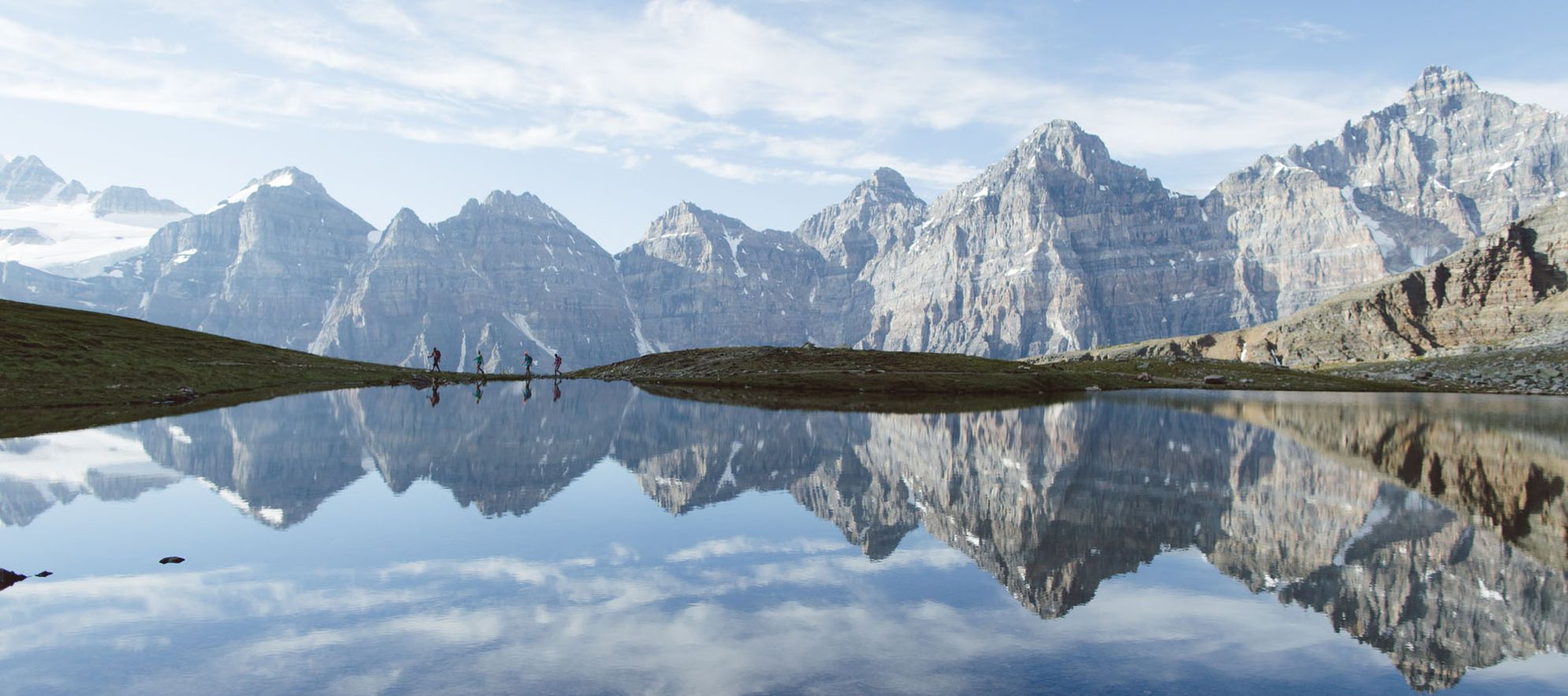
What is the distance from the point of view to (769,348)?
112 m

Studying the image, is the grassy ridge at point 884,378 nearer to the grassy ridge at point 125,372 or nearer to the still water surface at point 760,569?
the grassy ridge at point 125,372

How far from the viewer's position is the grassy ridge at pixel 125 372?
46625 millimetres

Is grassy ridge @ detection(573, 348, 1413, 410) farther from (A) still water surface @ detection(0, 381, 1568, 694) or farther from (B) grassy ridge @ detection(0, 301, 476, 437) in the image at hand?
(A) still water surface @ detection(0, 381, 1568, 694)

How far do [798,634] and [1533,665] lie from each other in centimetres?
1122

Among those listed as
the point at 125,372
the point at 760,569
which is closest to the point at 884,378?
the point at 125,372

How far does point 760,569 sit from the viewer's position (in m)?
17.7

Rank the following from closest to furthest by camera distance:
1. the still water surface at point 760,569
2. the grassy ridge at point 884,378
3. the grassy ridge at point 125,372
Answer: the still water surface at point 760,569
the grassy ridge at point 125,372
the grassy ridge at point 884,378

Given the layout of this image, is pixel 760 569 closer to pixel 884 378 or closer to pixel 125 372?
pixel 125 372

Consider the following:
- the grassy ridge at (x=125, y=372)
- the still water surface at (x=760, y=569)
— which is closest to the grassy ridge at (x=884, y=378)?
the grassy ridge at (x=125, y=372)

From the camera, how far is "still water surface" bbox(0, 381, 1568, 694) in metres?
12.3

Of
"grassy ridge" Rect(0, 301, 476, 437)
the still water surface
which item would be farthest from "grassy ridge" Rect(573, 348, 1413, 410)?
the still water surface

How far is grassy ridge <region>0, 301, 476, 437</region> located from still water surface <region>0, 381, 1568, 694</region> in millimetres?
14222

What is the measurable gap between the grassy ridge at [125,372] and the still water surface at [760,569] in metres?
14.2

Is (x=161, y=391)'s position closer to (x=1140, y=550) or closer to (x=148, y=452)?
(x=148, y=452)
